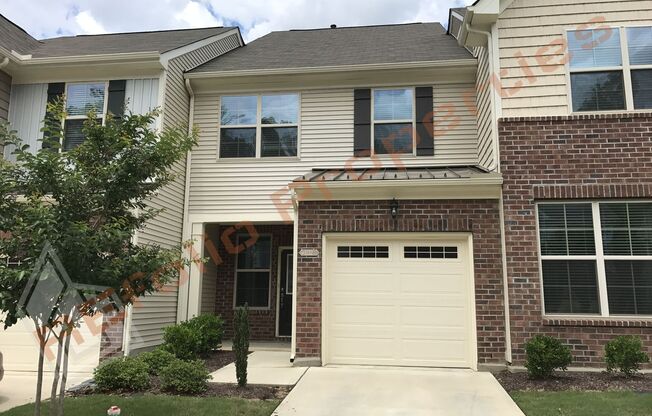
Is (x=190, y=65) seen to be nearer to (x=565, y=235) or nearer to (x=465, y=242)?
(x=465, y=242)

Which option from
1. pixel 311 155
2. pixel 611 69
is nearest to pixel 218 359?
pixel 311 155

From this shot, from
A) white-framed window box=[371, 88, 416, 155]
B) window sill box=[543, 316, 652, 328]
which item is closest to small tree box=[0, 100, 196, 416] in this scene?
window sill box=[543, 316, 652, 328]

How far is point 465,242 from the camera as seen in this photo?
815 cm

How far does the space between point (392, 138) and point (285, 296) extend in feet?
15.6

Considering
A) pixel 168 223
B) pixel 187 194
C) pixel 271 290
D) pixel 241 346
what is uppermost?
pixel 187 194

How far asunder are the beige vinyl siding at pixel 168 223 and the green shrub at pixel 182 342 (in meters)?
→ 0.80

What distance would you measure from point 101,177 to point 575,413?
572 cm

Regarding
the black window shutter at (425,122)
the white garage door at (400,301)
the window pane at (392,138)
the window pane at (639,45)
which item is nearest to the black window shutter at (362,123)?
the window pane at (392,138)

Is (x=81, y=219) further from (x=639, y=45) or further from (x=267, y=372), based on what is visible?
(x=639, y=45)

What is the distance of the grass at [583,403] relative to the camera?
5.36 meters

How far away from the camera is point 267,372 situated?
7.75 m

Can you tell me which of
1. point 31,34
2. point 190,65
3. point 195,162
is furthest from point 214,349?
point 31,34

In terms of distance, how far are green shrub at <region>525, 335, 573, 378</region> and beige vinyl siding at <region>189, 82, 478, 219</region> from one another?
466 cm

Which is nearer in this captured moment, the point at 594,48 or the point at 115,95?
the point at 594,48
